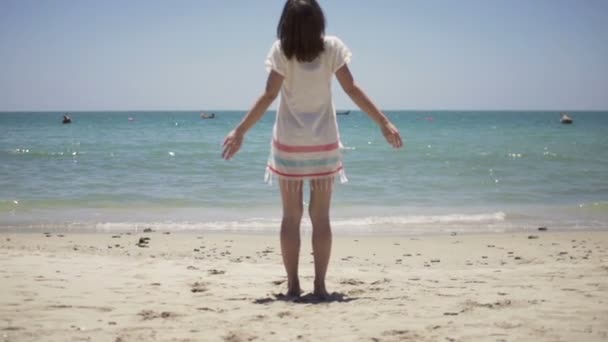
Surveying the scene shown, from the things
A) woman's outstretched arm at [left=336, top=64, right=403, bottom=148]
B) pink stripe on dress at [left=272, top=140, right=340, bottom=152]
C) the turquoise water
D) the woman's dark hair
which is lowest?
the turquoise water

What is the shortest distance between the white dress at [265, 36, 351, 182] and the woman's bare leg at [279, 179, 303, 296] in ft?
0.26

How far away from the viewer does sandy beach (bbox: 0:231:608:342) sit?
2.94 meters

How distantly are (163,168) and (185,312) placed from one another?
14.0 metres

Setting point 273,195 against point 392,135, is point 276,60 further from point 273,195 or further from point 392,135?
point 273,195

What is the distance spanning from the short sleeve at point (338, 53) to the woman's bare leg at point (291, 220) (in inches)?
28.4

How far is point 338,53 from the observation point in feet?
11.1

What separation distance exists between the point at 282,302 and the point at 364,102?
1.31m

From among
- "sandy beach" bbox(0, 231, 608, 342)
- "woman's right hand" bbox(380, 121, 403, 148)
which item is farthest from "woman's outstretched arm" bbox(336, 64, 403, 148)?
"sandy beach" bbox(0, 231, 608, 342)

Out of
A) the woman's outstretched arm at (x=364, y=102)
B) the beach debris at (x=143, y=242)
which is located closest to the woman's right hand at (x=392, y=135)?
the woman's outstretched arm at (x=364, y=102)

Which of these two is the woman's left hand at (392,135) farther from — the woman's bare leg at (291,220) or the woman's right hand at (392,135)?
the woman's bare leg at (291,220)

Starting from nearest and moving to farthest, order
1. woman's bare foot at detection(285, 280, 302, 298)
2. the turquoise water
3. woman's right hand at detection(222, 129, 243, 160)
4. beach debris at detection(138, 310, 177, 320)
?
beach debris at detection(138, 310, 177, 320) → woman's right hand at detection(222, 129, 243, 160) → woman's bare foot at detection(285, 280, 302, 298) → the turquoise water

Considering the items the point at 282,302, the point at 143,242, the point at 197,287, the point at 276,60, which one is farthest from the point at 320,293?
the point at 143,242

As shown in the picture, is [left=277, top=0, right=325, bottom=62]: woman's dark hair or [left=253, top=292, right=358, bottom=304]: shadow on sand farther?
[left=253, top=292, right=358, bottom=304]: shadow on sand

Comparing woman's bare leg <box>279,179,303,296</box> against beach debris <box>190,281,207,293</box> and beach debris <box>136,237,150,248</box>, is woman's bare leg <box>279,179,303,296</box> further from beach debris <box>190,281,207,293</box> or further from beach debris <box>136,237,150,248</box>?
beach debris <box>136,237,150,248</box>
